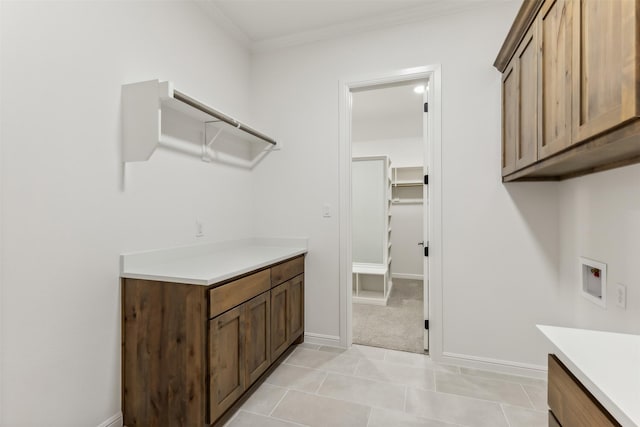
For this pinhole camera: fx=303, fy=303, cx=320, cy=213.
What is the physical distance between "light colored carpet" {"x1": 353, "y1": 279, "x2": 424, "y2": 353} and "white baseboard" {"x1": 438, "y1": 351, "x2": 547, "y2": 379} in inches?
11.3

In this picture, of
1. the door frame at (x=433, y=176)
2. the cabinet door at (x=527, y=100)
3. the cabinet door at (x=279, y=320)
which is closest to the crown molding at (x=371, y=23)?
the door frame at (x=433, y=176)

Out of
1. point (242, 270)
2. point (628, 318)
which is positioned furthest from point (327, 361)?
point (628, 318)

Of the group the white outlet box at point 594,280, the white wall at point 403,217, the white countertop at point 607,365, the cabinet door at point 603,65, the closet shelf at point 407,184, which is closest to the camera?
the white countertop at point 607,365

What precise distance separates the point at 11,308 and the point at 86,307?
0.30m

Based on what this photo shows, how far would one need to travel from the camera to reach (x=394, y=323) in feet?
10.5

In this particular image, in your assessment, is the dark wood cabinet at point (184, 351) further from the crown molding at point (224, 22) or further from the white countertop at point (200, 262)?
the crown molding at point (224, 22)

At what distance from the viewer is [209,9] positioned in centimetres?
232

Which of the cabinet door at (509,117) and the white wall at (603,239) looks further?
the cabinet door at (509,117)

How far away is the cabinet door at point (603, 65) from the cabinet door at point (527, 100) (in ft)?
1.43

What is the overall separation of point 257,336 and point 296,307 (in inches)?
24.8

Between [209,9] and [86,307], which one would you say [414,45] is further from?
Answer: [86,307]

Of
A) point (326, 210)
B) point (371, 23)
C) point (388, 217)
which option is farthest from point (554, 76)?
point (388, 217)

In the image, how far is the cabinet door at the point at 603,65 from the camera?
85 centimetres

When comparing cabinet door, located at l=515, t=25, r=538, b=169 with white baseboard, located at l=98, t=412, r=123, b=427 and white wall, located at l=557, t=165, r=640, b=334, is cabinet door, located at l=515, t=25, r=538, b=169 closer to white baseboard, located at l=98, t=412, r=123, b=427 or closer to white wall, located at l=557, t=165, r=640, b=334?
white wall, located at l=557, t=165, r=640, b=334
